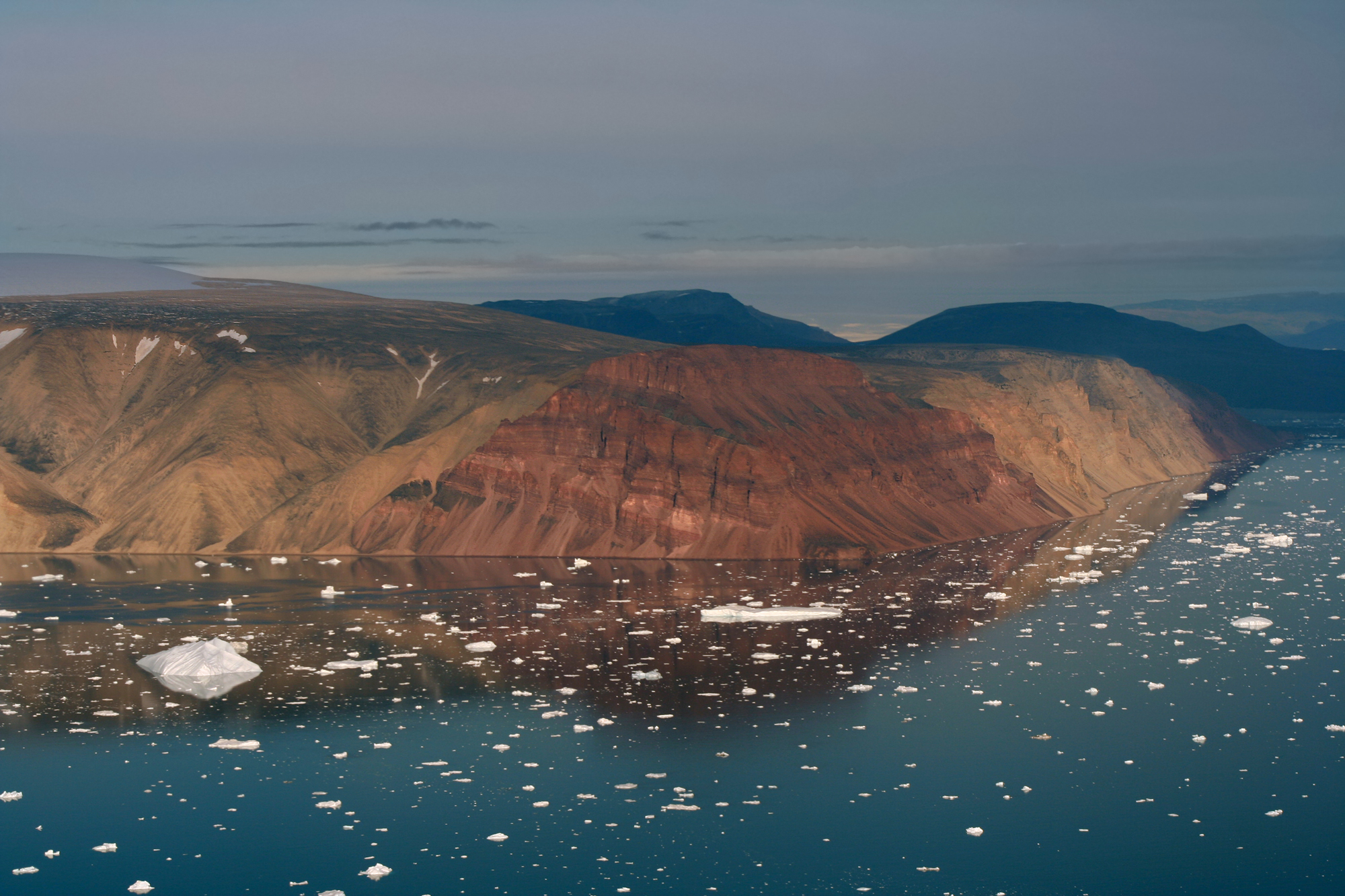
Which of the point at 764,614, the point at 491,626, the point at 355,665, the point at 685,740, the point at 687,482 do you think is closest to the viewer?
the point at 685,740

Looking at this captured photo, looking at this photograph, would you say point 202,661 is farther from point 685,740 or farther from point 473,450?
point 473,450

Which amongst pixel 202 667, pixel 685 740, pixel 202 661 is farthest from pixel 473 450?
pixel 685 740

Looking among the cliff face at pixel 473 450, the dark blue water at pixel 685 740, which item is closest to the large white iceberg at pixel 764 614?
the dark blue water at pixel 685 740

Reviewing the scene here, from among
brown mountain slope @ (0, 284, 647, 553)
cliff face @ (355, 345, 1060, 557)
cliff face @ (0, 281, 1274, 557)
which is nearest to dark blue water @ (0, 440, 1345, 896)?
cliff face @ (355, 345, 1060, 557)

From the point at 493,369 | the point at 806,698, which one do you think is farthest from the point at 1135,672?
the point at 493,369

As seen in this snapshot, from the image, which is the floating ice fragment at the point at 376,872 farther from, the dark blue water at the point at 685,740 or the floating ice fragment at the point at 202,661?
the floating ice fragment at the point at 202,661

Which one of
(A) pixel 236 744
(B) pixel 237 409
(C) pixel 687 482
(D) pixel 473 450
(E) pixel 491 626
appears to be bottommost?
(E) pixel 491 626

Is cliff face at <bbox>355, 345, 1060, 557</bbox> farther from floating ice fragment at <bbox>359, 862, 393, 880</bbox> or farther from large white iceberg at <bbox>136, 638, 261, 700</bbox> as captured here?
floating ice fragment at <bbox>359, 862, 393, 880</bbox>

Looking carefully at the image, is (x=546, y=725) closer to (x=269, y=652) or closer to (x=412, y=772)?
(x=412, y=772)

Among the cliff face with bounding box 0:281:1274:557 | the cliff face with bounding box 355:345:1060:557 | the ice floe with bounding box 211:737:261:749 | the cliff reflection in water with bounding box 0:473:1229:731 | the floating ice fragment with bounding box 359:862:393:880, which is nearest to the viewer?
the floating ice fragment with bounding box 359:862:393:880
